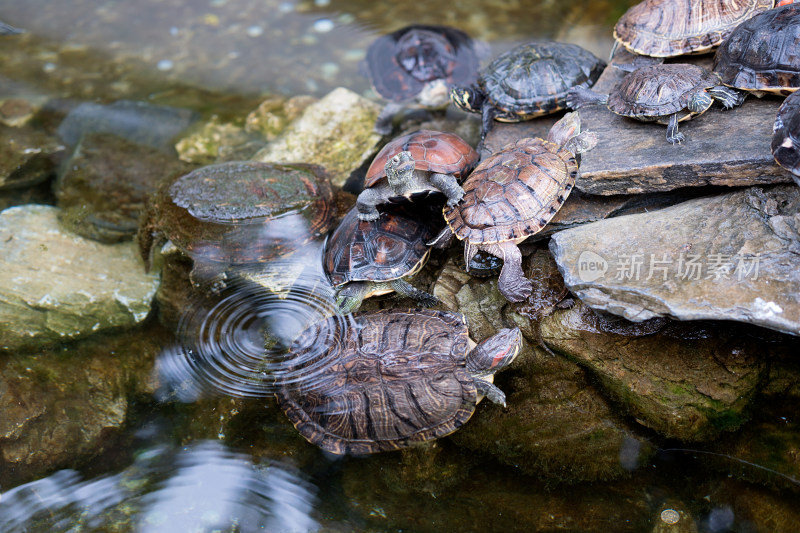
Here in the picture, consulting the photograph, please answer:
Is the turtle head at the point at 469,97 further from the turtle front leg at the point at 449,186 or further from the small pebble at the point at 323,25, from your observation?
the small pebble at the point at 323,25

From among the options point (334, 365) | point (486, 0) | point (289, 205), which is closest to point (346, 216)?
point (289, 205)

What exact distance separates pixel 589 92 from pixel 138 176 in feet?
14.8

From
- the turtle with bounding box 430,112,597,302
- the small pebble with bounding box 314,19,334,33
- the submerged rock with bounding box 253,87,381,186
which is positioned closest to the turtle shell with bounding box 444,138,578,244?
the turtle with bounding box 430,112,597,302

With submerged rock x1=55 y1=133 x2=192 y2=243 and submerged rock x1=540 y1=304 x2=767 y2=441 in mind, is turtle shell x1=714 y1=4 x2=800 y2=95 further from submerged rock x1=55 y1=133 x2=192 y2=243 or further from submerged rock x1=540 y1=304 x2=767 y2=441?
submerged rock x1=55 y1=133 x2=192 y2=243

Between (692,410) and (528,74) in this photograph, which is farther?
(528,74)

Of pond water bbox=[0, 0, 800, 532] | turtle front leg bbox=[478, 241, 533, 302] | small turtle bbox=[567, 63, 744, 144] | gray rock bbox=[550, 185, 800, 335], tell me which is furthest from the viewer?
small turtle bbox=[567, 63, 744, 144]

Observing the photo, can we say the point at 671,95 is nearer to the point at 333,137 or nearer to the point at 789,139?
the point at 789,139

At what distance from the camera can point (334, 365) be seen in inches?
146

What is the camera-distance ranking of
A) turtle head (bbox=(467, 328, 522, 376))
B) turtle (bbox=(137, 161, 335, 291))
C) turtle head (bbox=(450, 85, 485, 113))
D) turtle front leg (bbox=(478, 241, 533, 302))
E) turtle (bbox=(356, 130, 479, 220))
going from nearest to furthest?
1. turtle head (bbox=(467, 328, 522, 376))
2. turtle front leg (bbox=(478, 241, 533, 302))
3. turtle (bbox=(356, 130, 479, 220))
4. turtle (bbox=(137, 161, 335, 291))
5. turtle head (bbox=(450, 85, 485, 113))

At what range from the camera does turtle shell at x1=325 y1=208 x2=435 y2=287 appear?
13.1 feet

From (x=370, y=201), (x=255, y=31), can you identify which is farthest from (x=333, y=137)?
(x=255, y=31)

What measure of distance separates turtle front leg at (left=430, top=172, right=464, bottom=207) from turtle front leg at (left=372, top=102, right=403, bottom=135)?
6.61ft

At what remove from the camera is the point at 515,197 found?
374 cm

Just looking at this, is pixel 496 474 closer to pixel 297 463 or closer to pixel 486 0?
pixel 297 463
